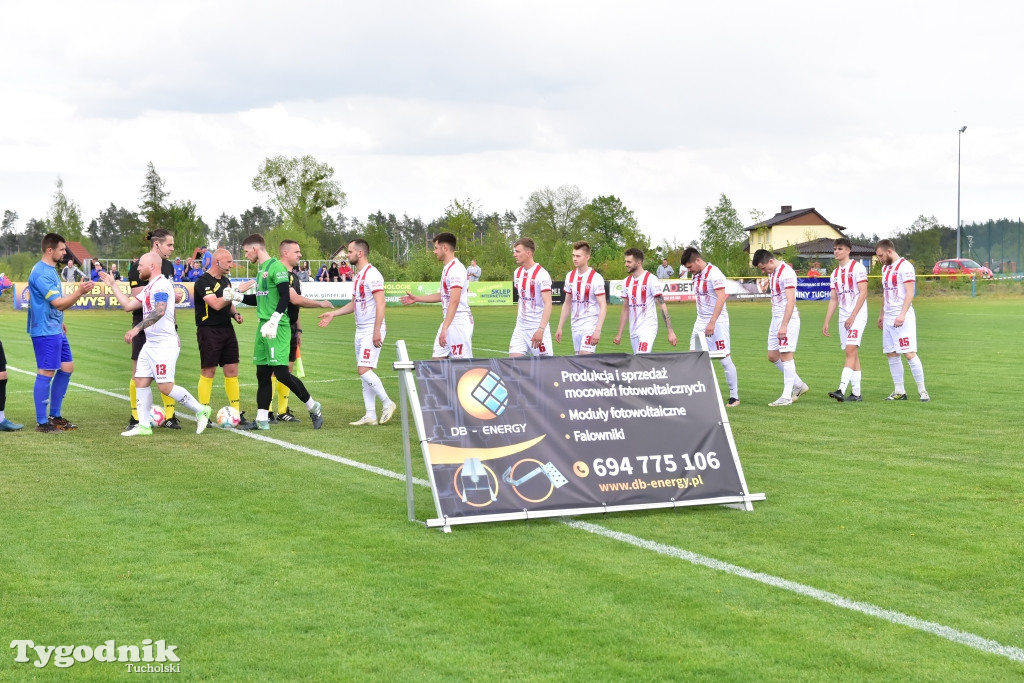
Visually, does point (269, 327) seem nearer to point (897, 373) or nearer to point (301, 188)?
A: point (897, 373)

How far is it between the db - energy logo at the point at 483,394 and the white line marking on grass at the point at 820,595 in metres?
0.93

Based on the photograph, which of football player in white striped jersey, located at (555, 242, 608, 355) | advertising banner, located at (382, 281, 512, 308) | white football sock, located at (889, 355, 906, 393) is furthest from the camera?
advertising banner, located at (382, 281, 512, 308)

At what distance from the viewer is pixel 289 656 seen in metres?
4.61

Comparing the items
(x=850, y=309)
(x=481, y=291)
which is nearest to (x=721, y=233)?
(x=481, y=291)

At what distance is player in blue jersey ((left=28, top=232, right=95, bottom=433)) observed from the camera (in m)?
11.4

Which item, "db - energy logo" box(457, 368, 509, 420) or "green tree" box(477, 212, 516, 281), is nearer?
"db - energy logo" box(457, 368, 509, 420)

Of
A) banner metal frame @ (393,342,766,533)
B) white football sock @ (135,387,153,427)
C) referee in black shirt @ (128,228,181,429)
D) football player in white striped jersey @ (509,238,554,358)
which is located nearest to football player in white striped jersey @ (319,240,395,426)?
football player in white striped jersey @ (509,238,554,358)

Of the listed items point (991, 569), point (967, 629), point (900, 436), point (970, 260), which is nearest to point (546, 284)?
point (900, 436)

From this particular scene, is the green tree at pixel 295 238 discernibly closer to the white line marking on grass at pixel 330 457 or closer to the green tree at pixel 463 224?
the green tree at pixel 463 224

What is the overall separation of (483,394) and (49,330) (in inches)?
263

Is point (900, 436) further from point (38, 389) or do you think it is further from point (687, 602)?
point (38, 389)

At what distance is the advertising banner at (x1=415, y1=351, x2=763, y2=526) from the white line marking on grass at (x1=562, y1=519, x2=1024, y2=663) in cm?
39

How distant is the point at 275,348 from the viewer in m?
11.1

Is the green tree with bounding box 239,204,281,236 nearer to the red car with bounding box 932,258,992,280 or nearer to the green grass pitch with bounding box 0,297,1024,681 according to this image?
the red car with bounding box 932,258,992,280
